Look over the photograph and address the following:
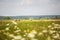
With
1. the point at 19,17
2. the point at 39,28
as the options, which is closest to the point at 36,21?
the point at 39,28

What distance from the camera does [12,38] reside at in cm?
135

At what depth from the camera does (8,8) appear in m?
1.38

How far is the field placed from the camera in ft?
4.46

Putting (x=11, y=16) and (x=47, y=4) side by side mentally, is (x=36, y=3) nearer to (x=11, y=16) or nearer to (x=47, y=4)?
(x=47, y=4)

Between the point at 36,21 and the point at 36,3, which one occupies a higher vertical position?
the point at 36,3

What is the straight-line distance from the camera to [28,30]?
137cm

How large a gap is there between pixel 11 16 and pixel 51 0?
454 millimetres

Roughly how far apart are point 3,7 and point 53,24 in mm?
556

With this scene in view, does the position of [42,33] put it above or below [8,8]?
below

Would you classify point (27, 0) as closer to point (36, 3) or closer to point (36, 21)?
point (36, 3)

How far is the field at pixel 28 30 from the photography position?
53.6 inches

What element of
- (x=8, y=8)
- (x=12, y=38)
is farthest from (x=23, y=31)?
(x=8, y=8)

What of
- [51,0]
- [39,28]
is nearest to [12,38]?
[39,28]

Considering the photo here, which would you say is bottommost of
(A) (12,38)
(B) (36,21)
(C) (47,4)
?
(A) (12,38)
